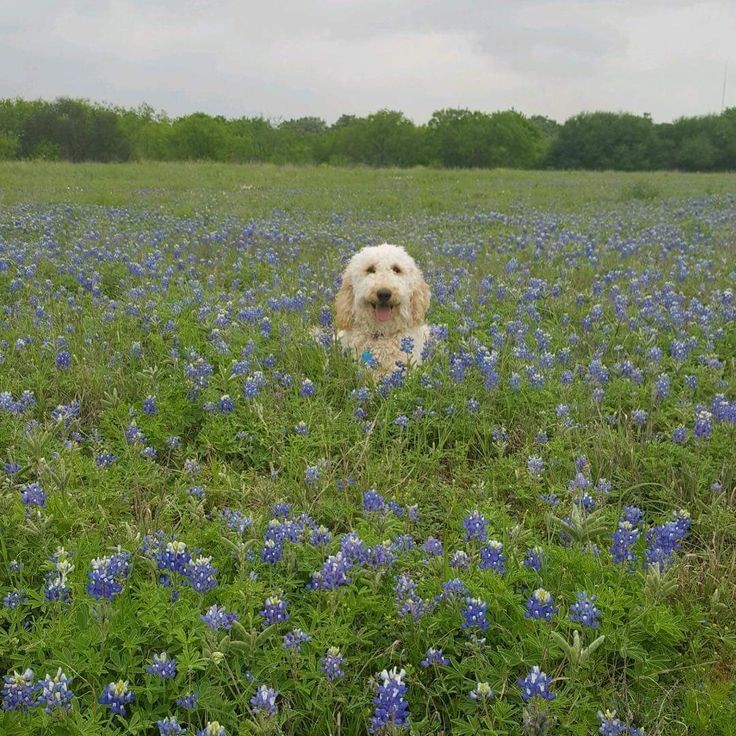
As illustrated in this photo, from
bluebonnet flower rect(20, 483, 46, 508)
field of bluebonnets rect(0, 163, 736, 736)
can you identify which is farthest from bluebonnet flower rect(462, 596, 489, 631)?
bluebonnet flower rect(20, 483, 46, 508)

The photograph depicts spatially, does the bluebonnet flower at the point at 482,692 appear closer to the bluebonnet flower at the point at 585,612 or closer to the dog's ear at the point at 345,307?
the bluebonnet flower at the point at 585,612

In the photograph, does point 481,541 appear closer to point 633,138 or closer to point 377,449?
point 377,449

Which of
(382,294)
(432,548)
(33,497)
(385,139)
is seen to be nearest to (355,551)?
(432,548)

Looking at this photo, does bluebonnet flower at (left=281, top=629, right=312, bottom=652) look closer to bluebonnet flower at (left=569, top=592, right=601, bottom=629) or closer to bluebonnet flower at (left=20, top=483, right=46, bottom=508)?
bluebonnet flower at (left=569, top=592, right=601, bottom=629)

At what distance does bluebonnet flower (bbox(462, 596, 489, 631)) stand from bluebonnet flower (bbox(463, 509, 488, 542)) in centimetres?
38

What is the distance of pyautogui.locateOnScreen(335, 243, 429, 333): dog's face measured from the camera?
4.84 meters

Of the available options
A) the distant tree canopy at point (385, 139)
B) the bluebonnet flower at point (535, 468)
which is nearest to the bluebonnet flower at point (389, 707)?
the bluebonnet flower at point (535, 468)

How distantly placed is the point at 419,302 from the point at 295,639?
11.4ft

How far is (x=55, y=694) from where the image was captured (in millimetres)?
1577

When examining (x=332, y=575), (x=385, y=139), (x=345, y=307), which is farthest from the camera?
(x=385, y=139)

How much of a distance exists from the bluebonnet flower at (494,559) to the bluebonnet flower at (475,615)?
7.6 inches

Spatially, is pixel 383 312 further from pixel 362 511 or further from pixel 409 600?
pixel 409 600

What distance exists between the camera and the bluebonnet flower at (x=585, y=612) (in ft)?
6.15

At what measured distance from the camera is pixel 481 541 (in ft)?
7.79
